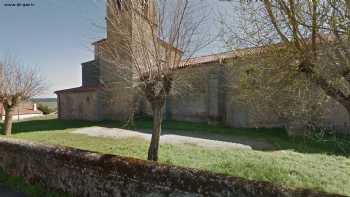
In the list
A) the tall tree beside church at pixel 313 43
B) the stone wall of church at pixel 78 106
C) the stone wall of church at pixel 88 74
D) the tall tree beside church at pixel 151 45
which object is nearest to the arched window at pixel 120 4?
the tall tree beside church at pixel 151 45

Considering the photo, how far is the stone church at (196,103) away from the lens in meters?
13.5

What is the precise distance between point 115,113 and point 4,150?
696 inches

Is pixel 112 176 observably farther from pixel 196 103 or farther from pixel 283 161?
pixel 196 103

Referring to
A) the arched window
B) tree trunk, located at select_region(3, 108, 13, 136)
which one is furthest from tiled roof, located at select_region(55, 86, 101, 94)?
the arched window

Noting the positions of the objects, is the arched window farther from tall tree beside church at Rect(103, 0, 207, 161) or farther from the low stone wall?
the low stone wall

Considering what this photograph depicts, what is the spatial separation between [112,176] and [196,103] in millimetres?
15681

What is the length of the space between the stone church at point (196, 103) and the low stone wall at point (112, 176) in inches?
165

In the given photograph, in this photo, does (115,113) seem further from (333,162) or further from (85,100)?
(333,162)

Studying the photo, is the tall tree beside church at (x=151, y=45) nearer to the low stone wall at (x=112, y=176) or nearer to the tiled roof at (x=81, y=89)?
the low stone wall at (x=112, y=176)

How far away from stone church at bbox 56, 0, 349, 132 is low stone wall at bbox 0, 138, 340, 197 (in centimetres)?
420

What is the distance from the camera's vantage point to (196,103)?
1945 cm

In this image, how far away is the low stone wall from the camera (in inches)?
115

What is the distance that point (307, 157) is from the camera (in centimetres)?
834

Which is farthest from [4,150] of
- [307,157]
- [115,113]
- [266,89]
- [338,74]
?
[115,113]
